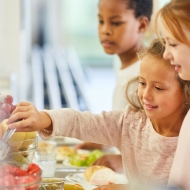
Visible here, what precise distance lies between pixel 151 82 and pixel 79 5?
1818 centimetres

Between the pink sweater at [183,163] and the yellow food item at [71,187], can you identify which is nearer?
the pink sweater at [183,163]

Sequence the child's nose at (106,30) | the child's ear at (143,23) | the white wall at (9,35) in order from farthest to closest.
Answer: the white wall at (9,35)
the child's ear at (143,23)
the child's nose at (106,30)

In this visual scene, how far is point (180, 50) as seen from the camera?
4.06 feet

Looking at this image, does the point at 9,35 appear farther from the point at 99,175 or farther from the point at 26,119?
the point at 26,119

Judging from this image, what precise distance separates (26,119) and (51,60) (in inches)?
338

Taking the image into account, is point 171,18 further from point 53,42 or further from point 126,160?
point 53,42

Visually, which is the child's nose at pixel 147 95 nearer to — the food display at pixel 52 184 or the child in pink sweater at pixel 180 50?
the child in pink sweater at pixel 180 50

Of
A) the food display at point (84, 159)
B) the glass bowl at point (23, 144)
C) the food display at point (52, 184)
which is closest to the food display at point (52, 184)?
the food display at point (52, 184)

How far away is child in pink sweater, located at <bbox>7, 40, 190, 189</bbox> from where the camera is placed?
1.44 m

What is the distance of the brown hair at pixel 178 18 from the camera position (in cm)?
123

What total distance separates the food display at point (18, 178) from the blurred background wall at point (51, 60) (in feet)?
3.87

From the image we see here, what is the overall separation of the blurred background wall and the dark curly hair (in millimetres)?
85

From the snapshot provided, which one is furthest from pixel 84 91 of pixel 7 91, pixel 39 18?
pixel 39 18

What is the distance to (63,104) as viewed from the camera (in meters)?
5.02
